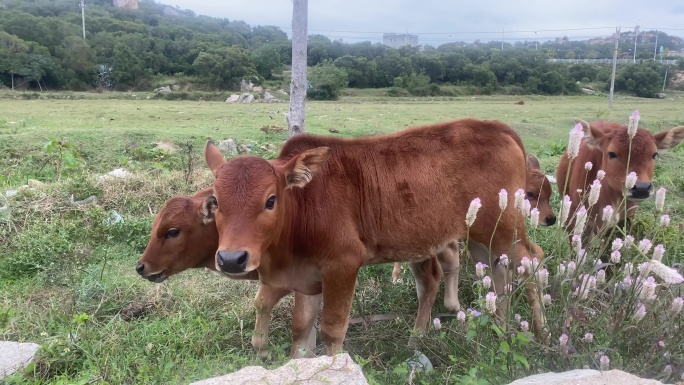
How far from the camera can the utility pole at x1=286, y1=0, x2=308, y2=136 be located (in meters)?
5.45

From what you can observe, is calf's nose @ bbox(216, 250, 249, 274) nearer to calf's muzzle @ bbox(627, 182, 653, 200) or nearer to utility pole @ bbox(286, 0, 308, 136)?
utility pole @ bbox(286, 0, 308, 136)

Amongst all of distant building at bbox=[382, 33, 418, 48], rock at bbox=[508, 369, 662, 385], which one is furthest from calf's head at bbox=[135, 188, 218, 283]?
distant building at bbox=[382, 33, 418, 48]

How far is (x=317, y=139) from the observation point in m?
3.97

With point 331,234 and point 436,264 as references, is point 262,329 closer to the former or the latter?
point 331,234

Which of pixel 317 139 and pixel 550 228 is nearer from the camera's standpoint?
pixel 317 139

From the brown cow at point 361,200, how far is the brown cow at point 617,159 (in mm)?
1199

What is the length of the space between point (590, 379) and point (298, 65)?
13.7 ft

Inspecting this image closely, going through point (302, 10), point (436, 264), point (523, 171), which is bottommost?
point (436, 264)

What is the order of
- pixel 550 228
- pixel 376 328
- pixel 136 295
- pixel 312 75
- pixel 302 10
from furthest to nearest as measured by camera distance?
pixel 312 75 → pixel 550 228 → pixel 302 10 → pixel 136 295 → pixel 376 328

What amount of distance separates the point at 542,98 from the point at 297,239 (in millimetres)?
34857

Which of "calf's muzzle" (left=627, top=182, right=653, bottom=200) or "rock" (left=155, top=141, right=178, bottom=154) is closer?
"calf's muzzle" (left=627, top=182, right=653, bottom=200)

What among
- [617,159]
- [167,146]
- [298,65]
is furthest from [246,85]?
[617,159]

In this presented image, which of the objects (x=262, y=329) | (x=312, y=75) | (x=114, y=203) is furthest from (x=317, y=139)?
(x=312, y=75)

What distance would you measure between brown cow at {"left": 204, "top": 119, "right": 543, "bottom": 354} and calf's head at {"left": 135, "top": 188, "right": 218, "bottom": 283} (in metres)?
0.28
